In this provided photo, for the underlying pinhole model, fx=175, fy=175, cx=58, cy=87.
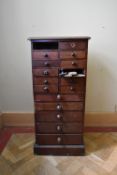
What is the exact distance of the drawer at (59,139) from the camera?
1.73m

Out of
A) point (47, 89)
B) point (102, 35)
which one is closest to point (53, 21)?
point (102, 35)

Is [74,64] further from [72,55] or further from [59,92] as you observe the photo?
[59,92]

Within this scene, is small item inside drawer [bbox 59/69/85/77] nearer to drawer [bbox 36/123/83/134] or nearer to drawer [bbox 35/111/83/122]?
drawer [bbox 35/111/83/122]

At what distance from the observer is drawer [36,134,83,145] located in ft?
5.66

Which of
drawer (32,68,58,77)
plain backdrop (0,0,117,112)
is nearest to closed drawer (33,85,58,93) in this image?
drawer (32,68,58,77)

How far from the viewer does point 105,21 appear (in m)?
1.94

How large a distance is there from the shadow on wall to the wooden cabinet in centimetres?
53

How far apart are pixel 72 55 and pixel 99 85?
792 millimetres

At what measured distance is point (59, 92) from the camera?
1.59m

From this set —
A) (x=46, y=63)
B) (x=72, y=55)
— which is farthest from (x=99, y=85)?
(x=46, y=63)

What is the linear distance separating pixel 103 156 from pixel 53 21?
1519mm

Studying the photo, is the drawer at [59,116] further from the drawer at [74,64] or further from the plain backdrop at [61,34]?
the plain backdrop at [61,34]

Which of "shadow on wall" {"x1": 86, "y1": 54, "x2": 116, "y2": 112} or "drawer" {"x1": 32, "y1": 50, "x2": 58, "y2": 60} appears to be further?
"shadow on wall" {"x1": 86, "y1": 54, "x2": 116, "y2": 112}

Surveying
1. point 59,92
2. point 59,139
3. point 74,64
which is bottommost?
point 59,139
